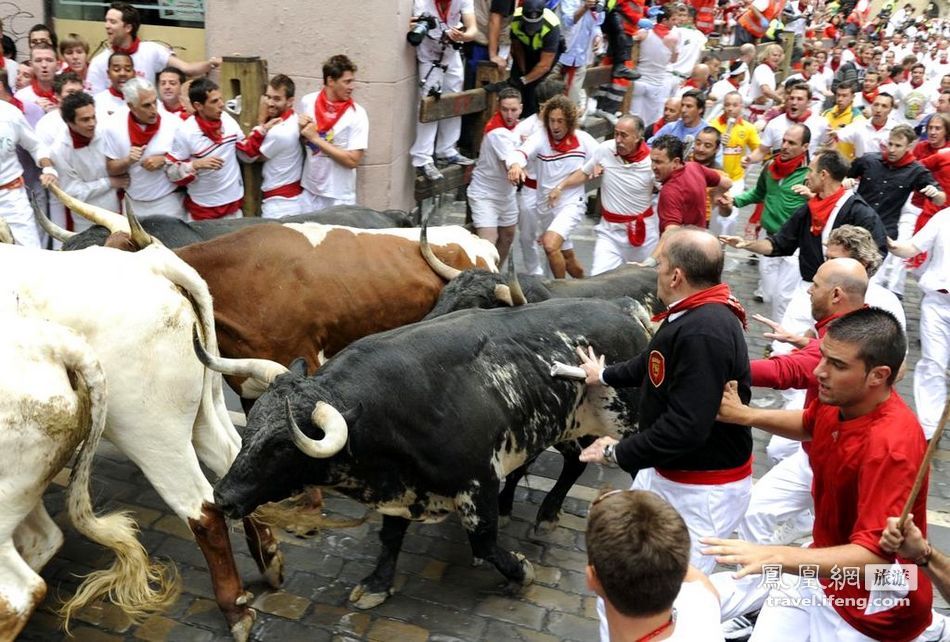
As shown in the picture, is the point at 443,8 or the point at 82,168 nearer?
the point at 82,168

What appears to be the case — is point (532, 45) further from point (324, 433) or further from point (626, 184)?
point (324, 433)

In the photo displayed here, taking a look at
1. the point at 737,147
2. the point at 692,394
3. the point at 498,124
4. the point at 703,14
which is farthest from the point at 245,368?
the point at 703,14

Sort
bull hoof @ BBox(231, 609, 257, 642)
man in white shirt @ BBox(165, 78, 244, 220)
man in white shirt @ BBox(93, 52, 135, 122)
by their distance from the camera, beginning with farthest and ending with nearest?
man in white shirt @ BBox(93, 52, 135, 122) → man in white shirt @ BBox(165, 78, 244, 220) → bull hoof @ BBox(231, 609, 257, 642)

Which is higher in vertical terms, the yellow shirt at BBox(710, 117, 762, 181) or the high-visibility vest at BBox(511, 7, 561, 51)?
the high-visibility vest at BBox(511, 7, 561, 51)

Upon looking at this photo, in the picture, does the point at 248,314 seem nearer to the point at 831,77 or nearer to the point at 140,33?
the point at 140,33

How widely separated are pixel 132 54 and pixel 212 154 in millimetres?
2103

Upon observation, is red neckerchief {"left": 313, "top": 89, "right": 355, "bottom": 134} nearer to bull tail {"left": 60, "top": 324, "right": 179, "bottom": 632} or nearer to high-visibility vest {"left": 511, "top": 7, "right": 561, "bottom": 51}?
high-visibility vest {"left": 511, "top": 7, "right": 561, "bottom": 51}

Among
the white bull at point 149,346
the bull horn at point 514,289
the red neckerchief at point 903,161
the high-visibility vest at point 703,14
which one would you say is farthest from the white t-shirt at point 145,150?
the high-visibility vest at point 703,14

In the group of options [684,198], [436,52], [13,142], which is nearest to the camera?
[13,142]

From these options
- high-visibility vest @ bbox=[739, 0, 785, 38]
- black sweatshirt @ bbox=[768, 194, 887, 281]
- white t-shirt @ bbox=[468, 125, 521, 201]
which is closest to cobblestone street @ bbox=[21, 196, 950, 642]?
black sweatshirt @ bbox=[768, 194, 887, 281]

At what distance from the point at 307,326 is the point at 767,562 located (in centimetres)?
340

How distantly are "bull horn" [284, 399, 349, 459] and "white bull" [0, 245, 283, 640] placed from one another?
2.48ft

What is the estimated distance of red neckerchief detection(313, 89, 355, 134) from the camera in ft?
27.2

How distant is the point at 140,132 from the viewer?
7.48 meters
